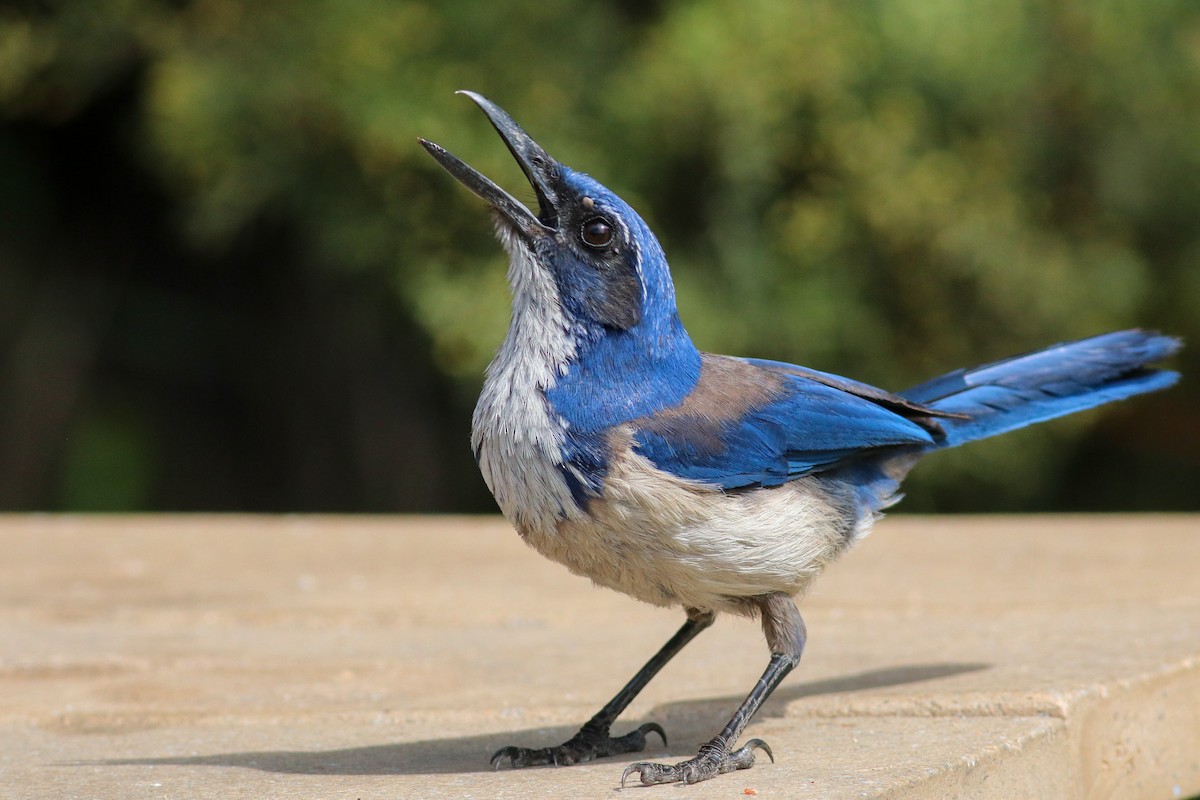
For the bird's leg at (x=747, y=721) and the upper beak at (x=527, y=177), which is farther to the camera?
the upper beak at (x=527, y=177)

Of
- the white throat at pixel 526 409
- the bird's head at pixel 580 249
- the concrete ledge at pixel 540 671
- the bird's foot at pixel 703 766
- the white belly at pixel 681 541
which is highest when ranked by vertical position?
the bird's head at pixel 580 249

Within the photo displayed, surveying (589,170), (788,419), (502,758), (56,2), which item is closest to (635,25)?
(589,170)

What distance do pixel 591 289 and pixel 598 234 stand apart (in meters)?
0.13

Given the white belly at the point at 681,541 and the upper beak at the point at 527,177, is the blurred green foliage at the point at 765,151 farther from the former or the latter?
the white belly at the point at 681,541

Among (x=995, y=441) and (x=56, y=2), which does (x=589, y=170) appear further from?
(x=56, y=2)

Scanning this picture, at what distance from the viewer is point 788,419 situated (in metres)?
3.29

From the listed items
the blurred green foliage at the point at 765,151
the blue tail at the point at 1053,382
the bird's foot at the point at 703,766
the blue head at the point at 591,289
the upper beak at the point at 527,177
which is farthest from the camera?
the blurred green foliage at the point at 765,151

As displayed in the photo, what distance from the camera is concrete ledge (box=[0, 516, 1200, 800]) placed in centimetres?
290

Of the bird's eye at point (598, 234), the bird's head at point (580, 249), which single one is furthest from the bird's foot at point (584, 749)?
the bird's eye at point (598, 234)

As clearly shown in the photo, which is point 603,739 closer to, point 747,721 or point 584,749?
point 584,749

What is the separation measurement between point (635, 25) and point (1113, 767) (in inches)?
231

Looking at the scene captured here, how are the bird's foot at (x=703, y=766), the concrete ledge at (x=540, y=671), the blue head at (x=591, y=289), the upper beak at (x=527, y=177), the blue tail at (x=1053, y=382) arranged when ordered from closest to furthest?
the bird's foot at (x=703, y=766) → the concrete ledge at (x=540, y=671) → the blue head at (x=591, y=289) → the upper beak at (x=527, y=177) → the blue tail at (x=1053, y=382)

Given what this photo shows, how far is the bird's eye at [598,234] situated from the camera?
126 inches

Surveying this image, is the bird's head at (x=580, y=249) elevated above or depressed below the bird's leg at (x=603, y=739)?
above
